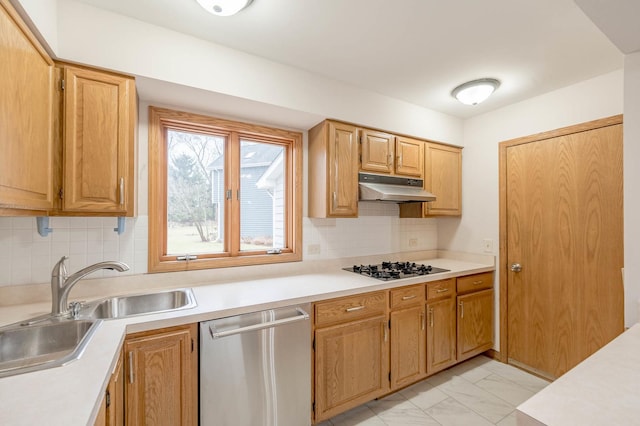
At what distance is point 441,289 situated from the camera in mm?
2514

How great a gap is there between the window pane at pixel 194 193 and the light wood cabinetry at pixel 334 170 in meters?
0.77

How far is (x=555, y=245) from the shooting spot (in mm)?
2496

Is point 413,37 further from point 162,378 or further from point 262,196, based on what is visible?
point 162,378

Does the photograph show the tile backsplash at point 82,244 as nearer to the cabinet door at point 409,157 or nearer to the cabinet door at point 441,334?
the cabinet door at point 409,157

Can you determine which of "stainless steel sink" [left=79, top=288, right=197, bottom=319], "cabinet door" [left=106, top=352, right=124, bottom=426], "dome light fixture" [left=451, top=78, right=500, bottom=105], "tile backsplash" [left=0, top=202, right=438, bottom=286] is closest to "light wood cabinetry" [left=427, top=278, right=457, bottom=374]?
"tile backsplash" [left=0, top=202, right=438, bottom=286]

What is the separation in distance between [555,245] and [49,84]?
3.60 metres

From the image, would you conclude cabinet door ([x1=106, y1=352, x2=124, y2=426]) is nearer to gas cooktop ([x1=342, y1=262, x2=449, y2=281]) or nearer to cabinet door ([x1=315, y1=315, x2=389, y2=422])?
cabinet door ([x1=315, y1=315, x2=389, y2=422])

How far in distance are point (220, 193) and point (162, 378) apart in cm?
130

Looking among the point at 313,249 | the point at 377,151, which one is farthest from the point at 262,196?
the point at 377,151

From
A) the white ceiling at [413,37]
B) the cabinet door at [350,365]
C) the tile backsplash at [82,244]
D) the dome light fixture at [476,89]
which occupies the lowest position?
the cabinet door at [350,365]

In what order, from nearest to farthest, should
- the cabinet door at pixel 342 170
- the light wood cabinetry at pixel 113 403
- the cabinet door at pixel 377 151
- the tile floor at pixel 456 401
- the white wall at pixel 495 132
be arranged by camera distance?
the light wood cabinetry at pixel 113 403 → the tile floor at pixel 456 401 → the white wall at pixel 495 132 → the cabinet door at pixel 342 170 → the cabinet door at pixel 377 151

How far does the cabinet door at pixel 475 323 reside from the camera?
8.72 ft

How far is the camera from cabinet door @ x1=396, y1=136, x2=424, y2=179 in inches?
108

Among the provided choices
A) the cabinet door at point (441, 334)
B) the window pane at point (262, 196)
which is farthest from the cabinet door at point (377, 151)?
the cabinet door at point (441, 334)
